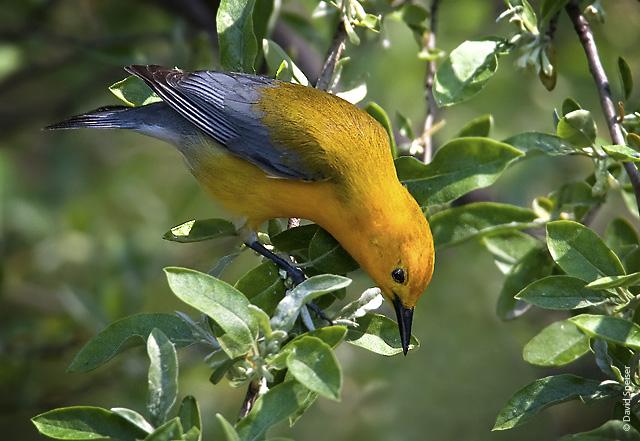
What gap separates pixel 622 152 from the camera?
2.75 metres

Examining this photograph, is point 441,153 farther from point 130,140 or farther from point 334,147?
point 130,140

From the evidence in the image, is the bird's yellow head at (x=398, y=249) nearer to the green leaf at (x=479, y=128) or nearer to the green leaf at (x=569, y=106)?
the green leaf at (x=479, y=128)

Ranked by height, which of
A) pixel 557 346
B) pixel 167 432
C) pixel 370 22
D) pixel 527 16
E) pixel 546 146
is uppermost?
pixel 527 16

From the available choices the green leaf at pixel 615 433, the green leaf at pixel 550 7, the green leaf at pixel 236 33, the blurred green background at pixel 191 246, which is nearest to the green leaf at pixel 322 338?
the green leaf at pixel 615 433

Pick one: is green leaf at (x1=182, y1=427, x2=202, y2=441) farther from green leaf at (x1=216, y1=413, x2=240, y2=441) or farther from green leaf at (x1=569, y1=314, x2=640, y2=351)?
green leaf at (x1=569, y1=314, x2=640, y2=351)

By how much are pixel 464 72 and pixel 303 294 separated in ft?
4.69

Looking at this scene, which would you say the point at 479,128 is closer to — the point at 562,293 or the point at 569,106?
the point at 569,106

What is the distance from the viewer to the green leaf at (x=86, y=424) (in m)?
2.41

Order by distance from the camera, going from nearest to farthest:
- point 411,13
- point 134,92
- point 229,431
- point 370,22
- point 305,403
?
point 229,431 < point 305,403 < point 370,22 < point 134,92 < point 411,13

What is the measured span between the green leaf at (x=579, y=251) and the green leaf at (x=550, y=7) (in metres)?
1.07

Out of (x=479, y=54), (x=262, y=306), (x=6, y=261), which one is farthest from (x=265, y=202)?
Answer: (x=6, y=261)

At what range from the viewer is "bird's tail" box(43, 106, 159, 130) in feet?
13.3

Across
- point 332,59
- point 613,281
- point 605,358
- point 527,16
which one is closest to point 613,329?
point 613,281

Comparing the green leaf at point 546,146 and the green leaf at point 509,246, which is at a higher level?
the green leaf at point 546,146
